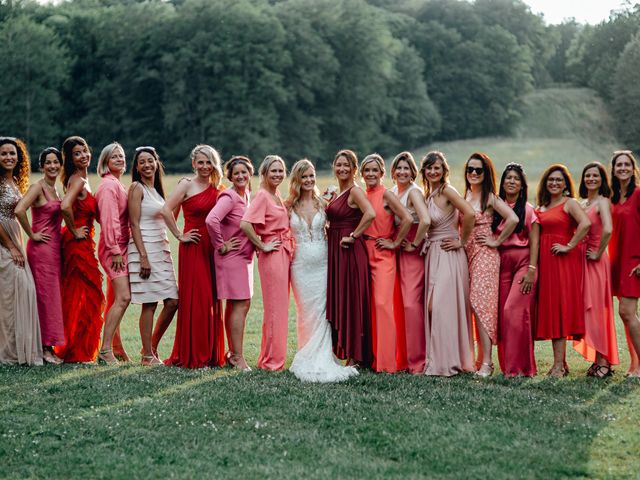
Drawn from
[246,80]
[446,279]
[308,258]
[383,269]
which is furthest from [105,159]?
[246,80]

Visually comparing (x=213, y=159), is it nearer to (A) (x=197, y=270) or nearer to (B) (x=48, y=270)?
(A) (x=197, y=270)

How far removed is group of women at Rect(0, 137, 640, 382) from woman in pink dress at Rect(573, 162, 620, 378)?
0.02 m

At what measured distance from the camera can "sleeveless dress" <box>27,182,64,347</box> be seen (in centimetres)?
953

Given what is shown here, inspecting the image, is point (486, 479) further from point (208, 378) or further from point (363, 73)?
point (363, 73)

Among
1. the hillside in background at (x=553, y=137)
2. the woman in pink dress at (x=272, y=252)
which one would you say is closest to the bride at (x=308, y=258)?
the woman in pink dress at (x=272, y=252)

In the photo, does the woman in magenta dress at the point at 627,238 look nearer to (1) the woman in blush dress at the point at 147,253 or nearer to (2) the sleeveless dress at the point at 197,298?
(2) the sleeveless dress at the point at 197,298

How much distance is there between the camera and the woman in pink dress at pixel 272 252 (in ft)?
30.5

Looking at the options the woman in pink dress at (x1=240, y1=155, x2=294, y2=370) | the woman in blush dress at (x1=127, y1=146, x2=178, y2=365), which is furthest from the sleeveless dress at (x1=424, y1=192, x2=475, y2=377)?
the woman in blush dress at (x1=127, y1=146, x2=178, y2=365)

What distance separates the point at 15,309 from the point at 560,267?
6.21m

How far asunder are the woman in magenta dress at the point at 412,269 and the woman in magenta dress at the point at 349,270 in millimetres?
451

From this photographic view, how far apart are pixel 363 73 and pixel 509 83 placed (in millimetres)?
18211

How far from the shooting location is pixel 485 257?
9.27 m

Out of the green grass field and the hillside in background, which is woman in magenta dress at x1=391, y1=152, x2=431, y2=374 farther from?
the hillside in background

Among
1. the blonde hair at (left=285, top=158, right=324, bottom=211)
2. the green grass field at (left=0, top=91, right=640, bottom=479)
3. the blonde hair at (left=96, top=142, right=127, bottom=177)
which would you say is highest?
the blonde hair at (left=96, top=142, right=127, bottom=177)
